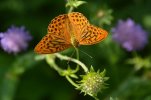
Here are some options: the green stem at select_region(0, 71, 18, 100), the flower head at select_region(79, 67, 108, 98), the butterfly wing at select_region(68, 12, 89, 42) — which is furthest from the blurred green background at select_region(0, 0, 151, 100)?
the butterfly wing at select_region(68, 12, 89, 42)

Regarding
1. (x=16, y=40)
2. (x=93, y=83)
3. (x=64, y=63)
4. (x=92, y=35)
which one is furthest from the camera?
(x=64, y=63)

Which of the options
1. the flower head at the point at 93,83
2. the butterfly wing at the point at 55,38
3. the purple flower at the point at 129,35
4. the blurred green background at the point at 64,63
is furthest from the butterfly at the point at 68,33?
the purple flower at the point at 129,35

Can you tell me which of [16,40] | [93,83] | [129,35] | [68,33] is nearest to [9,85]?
[16,40]

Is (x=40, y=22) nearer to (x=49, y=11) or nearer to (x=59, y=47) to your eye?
(x=49, y=11)

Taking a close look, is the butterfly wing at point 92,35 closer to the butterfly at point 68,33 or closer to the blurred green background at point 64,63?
the butterfly at point 68,33

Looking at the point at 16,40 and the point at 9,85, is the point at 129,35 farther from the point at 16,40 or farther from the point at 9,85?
the point at 9,85

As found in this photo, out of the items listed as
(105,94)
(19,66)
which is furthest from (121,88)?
(19,66)

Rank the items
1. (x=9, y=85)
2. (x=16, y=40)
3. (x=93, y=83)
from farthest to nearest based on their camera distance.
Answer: (x=9, y=85) → (x=16, y=40) → (x=93, y=83)
